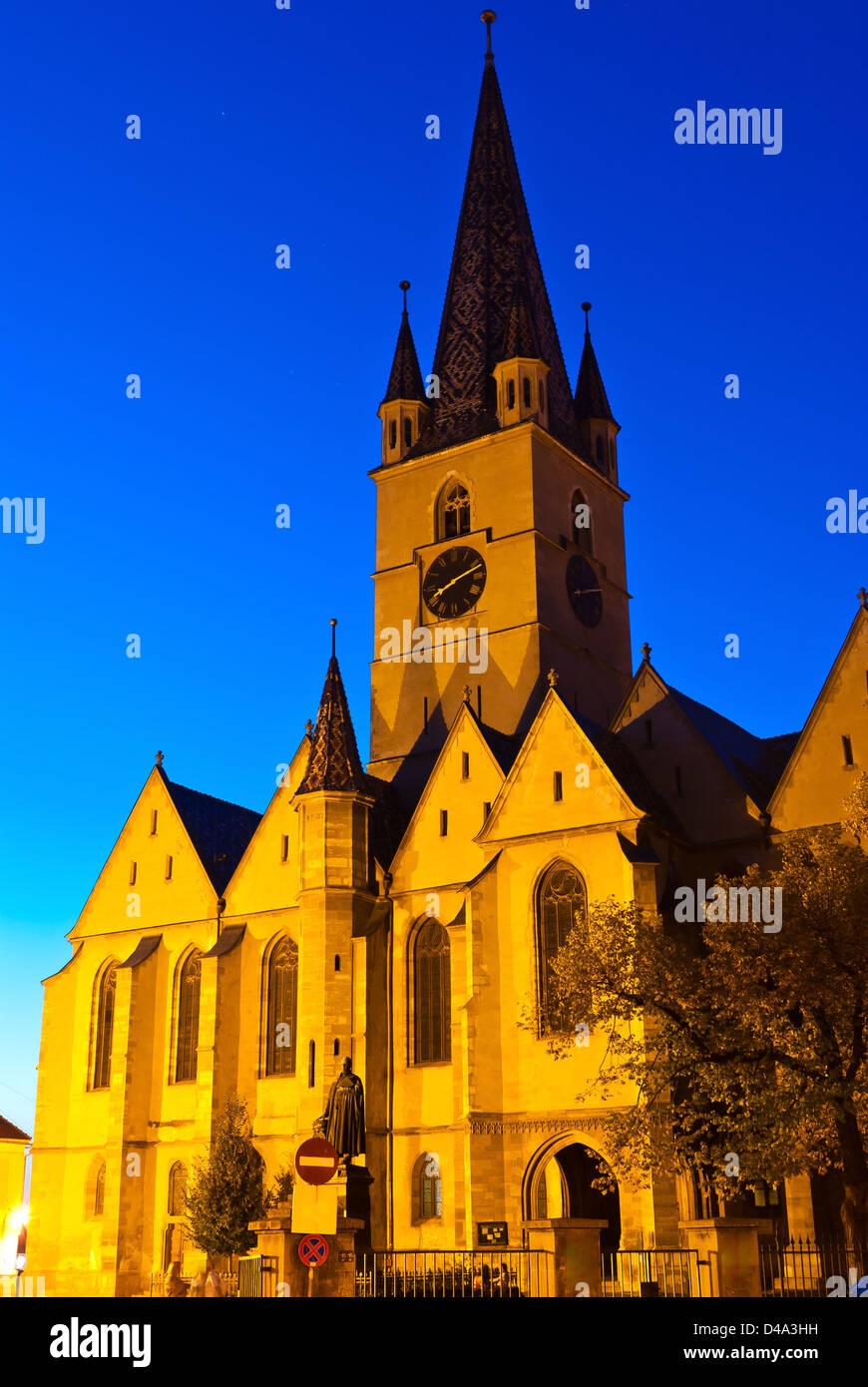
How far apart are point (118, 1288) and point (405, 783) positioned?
18865mm

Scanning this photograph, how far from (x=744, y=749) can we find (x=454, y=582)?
13439mm

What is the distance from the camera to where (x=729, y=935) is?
91.8 ft

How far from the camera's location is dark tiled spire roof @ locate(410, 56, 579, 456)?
5741 centimetres

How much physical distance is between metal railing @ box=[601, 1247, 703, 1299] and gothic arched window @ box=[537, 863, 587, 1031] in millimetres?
12894

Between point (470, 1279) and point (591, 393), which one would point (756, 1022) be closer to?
point (470, 1279)

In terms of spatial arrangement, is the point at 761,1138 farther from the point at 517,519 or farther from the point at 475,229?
the point at 475,229

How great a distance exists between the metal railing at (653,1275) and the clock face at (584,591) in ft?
102

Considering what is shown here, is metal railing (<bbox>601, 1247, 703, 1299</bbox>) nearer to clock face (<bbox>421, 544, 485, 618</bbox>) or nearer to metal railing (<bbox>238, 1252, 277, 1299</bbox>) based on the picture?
metal railing (<bbox>238, 1252, 277, 1299</bbox>)

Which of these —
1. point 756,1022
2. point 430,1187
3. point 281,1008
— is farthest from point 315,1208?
point 281,1008

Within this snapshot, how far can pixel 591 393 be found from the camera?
200 ft

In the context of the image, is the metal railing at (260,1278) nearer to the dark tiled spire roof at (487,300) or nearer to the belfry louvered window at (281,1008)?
the belfry louvered window at (281,1008)

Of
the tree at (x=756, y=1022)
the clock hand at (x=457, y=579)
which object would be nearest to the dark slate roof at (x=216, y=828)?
the clock hand at (x=457, y=579)
